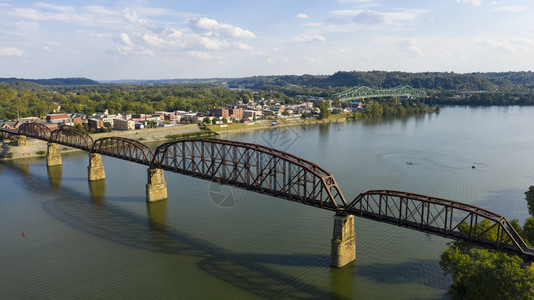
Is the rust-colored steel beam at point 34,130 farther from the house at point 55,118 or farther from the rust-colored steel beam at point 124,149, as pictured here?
the house at point 55,118

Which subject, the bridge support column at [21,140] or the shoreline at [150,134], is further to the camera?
the bridge support column at [21,140]

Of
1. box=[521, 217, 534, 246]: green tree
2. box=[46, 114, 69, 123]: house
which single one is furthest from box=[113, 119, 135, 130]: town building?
box=[521, 217, 534, 246]: green tree

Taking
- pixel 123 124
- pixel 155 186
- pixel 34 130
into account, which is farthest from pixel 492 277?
pixel 123 124

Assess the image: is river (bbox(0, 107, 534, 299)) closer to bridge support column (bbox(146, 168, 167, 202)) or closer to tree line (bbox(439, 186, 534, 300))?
bridge support column (bbox(146, 168, 167, 202))

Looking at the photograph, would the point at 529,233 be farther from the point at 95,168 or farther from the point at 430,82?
the point at 430,82

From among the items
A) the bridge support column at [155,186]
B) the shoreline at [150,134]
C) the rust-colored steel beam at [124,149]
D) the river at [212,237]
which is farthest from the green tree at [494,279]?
the shoreline at [150,134]
